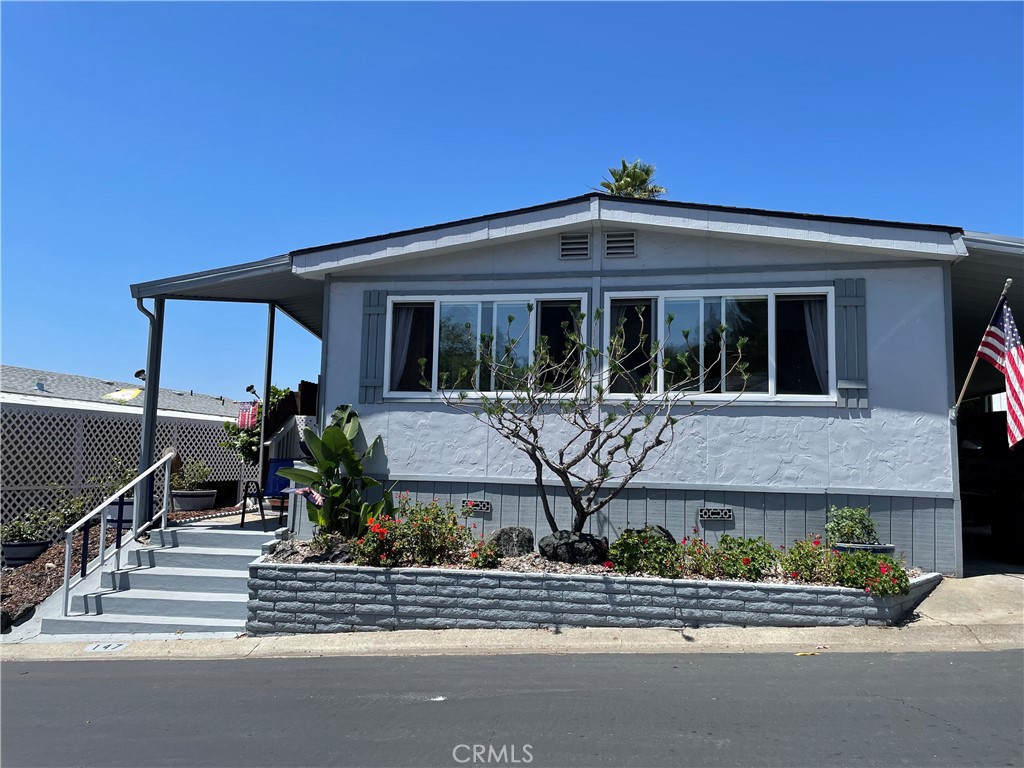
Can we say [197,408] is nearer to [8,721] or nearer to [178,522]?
[178,522]

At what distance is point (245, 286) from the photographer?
10750 millimetres

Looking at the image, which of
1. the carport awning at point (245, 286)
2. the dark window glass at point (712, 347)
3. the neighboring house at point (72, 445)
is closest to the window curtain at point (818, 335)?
the dark window glass at point (712, 347)

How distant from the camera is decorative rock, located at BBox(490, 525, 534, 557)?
8406mm

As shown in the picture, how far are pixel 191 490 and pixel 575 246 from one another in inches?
296

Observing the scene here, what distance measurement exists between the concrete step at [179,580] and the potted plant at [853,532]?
6.53 meters

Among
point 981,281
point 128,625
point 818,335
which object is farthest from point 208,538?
point 981,281

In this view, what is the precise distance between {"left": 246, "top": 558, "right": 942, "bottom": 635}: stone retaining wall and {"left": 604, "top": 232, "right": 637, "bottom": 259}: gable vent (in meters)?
4.01

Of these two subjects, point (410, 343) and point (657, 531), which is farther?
point (410, 343)

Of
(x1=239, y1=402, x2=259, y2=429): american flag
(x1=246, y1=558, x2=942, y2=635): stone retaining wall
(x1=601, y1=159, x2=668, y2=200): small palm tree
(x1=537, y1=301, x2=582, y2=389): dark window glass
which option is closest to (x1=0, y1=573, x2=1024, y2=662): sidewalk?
(x1=246, y1=558, x2=942, y2=635): stone retaining wall

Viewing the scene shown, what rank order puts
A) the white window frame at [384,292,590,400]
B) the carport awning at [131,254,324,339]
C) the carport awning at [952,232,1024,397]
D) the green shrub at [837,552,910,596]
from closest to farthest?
the green shrub at [837,552,910,596], the carport awning at [952,232,1024,397], the white window frame at [384,292,590,400], the carport awning at [131,254,324,339]

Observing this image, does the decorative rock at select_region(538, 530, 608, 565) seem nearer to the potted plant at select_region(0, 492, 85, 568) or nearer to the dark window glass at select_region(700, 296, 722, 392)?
the dark window glass at select_region(700, 296, 722, 392)

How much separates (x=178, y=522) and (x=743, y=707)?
8395 millimetres

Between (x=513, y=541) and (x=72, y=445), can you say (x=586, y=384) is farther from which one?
(x=72, y=445)

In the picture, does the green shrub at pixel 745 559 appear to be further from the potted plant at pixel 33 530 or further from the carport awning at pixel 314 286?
the potted plant at pixel 33 530
